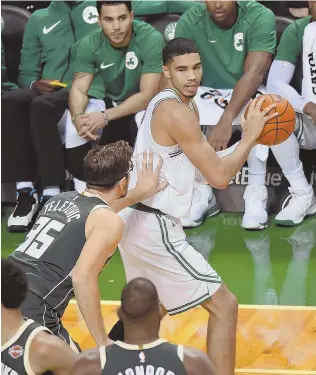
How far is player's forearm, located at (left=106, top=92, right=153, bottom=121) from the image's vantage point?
688 cm

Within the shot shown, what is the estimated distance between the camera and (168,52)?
469 centimetres

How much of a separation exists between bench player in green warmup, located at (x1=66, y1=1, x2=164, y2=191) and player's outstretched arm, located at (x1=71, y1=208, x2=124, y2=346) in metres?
3.13

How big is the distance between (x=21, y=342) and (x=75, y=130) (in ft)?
12.3

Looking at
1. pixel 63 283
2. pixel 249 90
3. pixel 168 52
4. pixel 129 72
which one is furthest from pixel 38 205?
pixel 63 283

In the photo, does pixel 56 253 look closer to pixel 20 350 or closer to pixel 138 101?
pixel 20 350

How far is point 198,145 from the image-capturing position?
4410 mm

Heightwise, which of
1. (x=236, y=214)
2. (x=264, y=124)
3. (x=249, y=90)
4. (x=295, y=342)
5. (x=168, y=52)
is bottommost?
(x=236, y=214)

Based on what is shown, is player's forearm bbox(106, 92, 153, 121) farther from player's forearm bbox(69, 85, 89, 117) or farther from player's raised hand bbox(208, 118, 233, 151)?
player's raised hand bbox(208, 118, 233, 151)

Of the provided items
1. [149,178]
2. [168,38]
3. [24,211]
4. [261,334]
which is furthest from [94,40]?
[261,334]

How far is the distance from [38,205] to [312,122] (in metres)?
2.21

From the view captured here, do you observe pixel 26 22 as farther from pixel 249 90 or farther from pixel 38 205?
pixel 249 90

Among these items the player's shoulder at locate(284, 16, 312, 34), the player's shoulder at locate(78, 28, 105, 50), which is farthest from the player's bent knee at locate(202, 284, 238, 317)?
the player's shoulder at locate(78, 28, 105, 50)

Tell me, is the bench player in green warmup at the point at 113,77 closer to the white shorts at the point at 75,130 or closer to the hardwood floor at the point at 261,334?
the white shorts at the point at 75,130

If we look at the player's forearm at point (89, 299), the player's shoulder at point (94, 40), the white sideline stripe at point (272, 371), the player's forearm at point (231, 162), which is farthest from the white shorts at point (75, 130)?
the player's forearm at point (89, 299)
